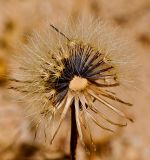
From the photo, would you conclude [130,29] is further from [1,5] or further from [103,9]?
[1,5]

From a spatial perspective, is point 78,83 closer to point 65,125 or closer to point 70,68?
point 70,68

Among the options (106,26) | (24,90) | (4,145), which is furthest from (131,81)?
(4,145)

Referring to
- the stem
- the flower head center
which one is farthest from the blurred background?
the flower head center

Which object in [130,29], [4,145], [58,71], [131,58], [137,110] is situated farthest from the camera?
[130,29]

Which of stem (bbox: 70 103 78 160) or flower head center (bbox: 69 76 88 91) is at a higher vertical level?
flower head center (bbox: 69 76 88 91)

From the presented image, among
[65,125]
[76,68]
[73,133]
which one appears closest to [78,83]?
[76,68]

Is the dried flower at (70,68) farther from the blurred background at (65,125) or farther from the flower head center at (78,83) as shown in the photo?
the blurred background at (65,125)

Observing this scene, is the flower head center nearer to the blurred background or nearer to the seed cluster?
the seed cluster
